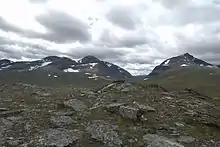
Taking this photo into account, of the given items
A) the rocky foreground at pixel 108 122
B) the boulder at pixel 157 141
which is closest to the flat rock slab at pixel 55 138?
the rocky foreground at pixel 108 122

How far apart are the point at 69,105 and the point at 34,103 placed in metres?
5.78

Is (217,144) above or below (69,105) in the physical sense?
below

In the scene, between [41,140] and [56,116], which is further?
[56,116]

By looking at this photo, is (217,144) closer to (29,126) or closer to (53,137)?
(53,137)

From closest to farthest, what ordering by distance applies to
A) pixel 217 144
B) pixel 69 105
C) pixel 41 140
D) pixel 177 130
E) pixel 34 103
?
pixel 41 140
pixel 217 144
pixel 177 130
pixel 69 105
pixel 34 103

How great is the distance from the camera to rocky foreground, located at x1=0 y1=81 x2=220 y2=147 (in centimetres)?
2531

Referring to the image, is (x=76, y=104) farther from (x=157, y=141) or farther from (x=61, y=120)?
(x=157, y=141)

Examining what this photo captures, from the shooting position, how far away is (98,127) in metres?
27.8

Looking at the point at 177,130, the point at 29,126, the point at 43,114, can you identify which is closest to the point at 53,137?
the point at 29,126

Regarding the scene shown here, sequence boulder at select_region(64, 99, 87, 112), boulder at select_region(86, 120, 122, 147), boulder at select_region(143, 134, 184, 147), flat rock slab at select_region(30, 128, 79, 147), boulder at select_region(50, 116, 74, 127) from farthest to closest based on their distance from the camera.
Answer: boulder at select_region(64, 99, 87, 112)
boulder at select_region(50, 116, 74, 127)
boulder at select_region(86, 120, 122, 147)
boulder at select_region(143, 134, 184, 147)
flat rock slab at select_region(30, 128, 79, 147)

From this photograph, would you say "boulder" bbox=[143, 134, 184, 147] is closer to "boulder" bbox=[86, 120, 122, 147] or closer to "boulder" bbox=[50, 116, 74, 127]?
"boulder" bbox=[86, 120, 122, 147]

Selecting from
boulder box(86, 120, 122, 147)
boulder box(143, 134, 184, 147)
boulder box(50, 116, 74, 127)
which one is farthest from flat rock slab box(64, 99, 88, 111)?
boulder box(143, 134, 184, 147)

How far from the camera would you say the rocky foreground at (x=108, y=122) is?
25.3m

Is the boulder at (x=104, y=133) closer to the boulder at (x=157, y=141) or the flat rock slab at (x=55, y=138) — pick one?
the flat rock slab at (x=55, y=138)
